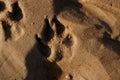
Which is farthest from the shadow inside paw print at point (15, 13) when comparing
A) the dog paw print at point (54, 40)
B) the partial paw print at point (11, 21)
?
the dog paw print at point (54, 40)

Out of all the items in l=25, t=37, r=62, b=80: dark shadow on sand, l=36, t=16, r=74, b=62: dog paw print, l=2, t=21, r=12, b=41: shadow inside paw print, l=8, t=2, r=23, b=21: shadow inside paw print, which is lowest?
l=25, t=37, r=62, b=80: dark shadow on sand

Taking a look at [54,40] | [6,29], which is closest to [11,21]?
[6,29]

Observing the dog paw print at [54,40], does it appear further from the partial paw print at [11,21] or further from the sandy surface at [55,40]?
the partial paw print at [11,21]

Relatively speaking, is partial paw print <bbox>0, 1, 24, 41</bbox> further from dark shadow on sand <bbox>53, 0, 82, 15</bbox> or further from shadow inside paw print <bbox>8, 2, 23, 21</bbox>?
dark shadow on sand <bbox>53, 0, 82, 15</bbox>

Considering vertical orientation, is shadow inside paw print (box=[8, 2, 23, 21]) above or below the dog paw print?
above

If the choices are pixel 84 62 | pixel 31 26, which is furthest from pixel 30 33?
pixel 84 62

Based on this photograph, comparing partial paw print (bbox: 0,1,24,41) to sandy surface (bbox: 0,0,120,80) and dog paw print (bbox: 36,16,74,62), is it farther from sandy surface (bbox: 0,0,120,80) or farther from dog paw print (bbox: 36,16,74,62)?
dog paw print (bbox: 36,16,74,62)

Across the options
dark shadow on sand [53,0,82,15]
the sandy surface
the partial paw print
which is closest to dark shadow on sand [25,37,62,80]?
the sandy surface

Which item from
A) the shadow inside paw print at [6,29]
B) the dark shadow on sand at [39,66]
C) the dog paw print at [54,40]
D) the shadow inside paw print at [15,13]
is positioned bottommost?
the dark shadow on sand at [39,66]
